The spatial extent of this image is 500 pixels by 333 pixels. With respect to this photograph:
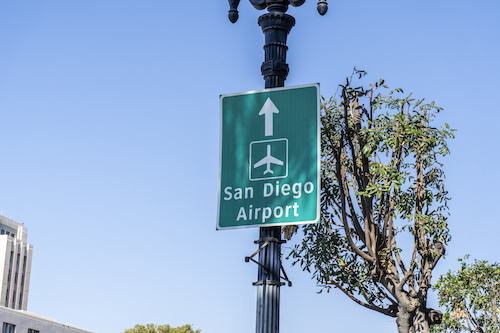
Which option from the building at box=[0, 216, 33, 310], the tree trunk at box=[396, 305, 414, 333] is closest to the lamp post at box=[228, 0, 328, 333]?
the tree trunk at box=[396, 305, 414, 333]

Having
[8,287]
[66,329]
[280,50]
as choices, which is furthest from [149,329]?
[280,50]

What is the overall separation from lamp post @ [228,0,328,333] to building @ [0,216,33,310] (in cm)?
11877

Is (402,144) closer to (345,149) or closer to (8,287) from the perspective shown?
(345,149)

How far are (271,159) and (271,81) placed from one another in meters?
0.89

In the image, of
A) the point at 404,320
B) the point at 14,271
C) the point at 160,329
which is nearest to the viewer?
the point at 404,320

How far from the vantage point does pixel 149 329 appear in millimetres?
98500

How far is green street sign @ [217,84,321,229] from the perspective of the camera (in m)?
7.05

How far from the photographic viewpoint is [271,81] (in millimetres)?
7637

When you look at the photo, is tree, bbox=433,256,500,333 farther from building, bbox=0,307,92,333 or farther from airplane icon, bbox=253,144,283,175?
building, bbox=0,307,92,333

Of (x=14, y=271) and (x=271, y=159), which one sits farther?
(x=14, y=271)

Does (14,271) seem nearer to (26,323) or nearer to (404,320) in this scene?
(26,323)

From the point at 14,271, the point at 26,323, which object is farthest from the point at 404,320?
the point at 14,271

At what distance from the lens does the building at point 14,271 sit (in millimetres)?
120375

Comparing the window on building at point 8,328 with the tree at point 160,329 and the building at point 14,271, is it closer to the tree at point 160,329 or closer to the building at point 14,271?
the tree at point 160,329
